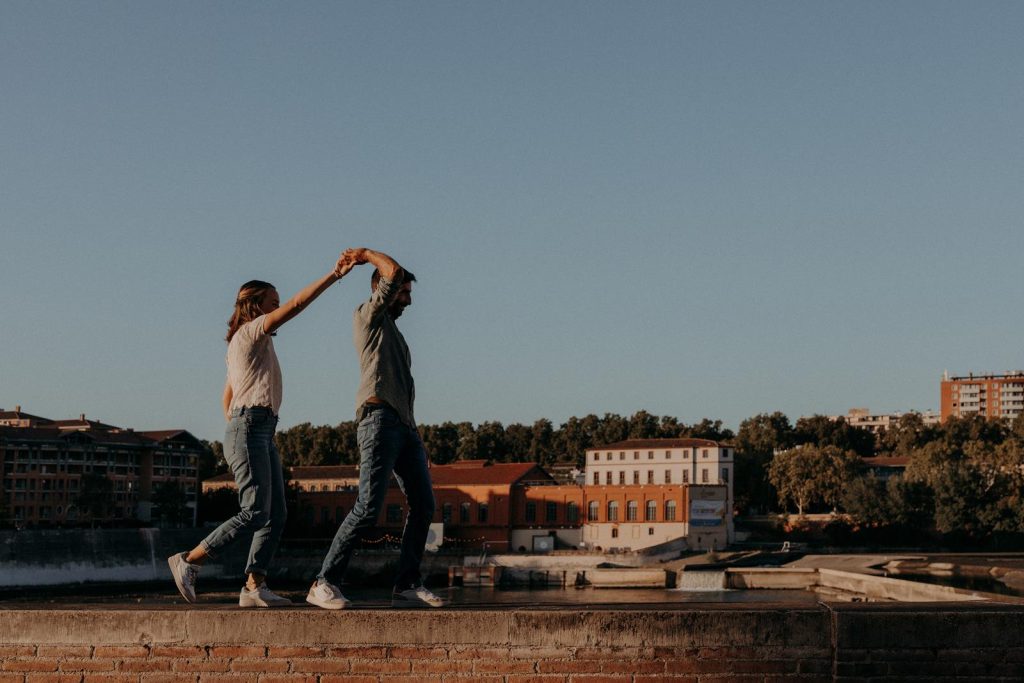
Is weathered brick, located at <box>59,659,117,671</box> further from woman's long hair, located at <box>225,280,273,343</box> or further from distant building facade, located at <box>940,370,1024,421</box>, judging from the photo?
distant building facade, located at <box>940,370,1024,421</box>

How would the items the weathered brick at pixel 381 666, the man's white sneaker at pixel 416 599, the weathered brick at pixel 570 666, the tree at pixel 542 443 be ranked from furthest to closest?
the tree at pixel 542 443
the man's white sneaker at pixel 416 599
the weathered brick at pixel 381 666
the weathered brick at pixel 570 666

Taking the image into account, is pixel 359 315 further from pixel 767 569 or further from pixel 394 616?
pixel 767 569

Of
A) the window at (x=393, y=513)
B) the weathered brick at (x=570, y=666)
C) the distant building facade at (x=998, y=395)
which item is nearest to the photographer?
the weathered brick at (x=570, y=666)

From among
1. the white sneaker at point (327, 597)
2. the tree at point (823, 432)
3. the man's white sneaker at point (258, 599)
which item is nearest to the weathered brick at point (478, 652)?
the white sneaker at point (327, 597)

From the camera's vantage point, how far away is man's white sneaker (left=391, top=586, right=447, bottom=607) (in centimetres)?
703

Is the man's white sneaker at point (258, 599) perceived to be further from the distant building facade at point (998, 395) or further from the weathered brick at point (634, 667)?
the distant building facade at point (998, 395)

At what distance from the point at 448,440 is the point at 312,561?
46.7m

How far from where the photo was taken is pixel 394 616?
6305mm

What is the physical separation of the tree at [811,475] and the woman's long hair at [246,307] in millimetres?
93784

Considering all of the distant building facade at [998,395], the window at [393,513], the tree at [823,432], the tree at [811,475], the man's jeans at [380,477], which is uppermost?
the distant building facade at [998,395]

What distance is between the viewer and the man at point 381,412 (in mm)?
7004

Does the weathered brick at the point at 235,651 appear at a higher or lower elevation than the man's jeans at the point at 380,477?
lower

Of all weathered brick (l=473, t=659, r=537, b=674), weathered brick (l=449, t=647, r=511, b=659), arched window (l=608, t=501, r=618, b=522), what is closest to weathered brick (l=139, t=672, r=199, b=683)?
weathered brick (l=449, t=647, r=511, b=659)

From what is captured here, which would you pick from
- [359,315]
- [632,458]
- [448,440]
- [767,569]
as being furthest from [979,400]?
[359,315]
